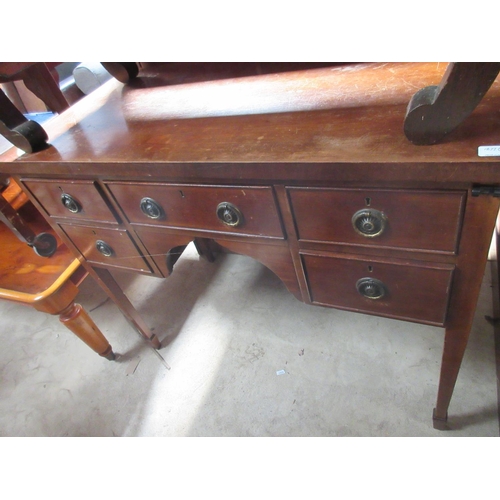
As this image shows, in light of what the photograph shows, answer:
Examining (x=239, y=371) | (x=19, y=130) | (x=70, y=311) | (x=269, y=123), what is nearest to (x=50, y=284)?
(x=70, y=311)

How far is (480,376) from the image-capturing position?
103cm

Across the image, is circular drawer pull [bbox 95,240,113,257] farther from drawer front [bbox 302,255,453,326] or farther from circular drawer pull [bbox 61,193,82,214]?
drawer front [bbox 302,255,453,326]

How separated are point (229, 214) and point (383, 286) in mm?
315

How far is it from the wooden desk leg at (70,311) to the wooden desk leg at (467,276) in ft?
3.40

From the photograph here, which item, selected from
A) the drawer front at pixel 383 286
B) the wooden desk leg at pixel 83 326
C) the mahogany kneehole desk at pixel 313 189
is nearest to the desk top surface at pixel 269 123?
the mahogany kneehole desk at pixel 313 189

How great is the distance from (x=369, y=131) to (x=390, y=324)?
839 mm

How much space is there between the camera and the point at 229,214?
0.69 m

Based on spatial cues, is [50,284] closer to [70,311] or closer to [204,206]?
[70,311]

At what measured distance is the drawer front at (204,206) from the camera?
66 cm

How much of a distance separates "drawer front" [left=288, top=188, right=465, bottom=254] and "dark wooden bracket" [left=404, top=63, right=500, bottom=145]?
0.08 m

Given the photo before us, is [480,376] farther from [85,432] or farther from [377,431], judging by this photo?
[85,432]

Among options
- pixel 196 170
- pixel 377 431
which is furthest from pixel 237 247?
pixel 377 431

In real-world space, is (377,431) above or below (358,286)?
below

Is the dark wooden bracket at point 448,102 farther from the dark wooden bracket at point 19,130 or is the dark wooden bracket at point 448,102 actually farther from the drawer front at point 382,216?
the dark wooden bracket at point 19,130
